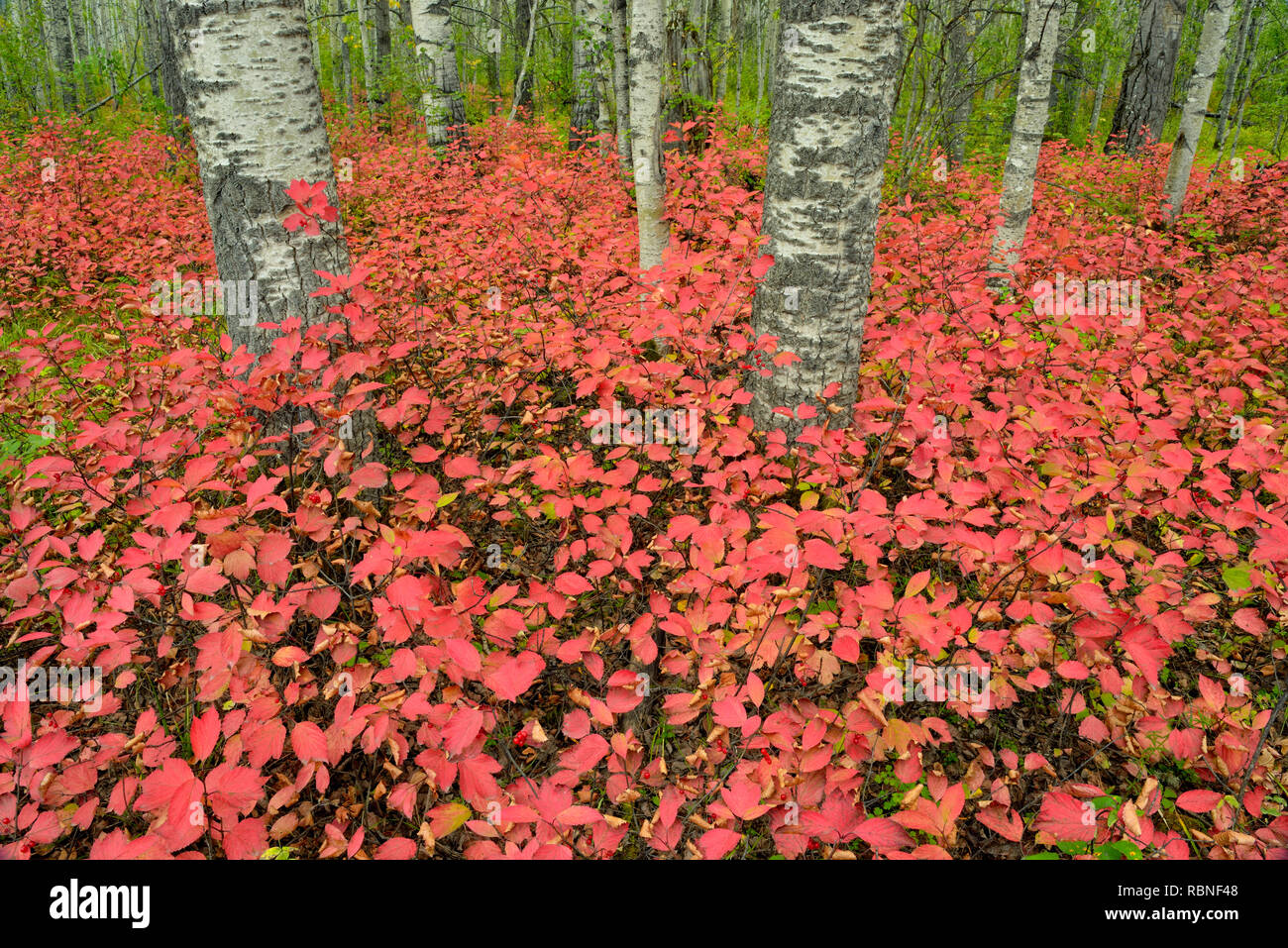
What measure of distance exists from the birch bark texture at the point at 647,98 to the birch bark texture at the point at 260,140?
1.94 metres

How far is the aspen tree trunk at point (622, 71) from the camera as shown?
5.11 m

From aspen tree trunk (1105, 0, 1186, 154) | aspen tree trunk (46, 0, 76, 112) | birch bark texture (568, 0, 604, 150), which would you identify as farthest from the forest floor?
aspen tree trunk (46, 0, 76, 112)

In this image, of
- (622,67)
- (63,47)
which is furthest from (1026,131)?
(63,47)

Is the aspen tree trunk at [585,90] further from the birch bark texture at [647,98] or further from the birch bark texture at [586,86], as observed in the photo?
the birch bark texture at [647,98]

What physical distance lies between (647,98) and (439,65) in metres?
5.75

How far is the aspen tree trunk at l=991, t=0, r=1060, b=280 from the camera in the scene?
4734 millimetres

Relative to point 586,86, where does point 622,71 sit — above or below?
below

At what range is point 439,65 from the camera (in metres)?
8.30

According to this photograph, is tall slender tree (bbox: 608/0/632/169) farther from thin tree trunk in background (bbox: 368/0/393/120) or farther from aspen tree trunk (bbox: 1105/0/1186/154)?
thin tree trunk in background (bbox: 368/0/393/120)

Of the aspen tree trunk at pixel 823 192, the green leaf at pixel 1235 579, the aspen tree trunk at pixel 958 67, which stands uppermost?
the aspen tree trunk at pixel 958 67

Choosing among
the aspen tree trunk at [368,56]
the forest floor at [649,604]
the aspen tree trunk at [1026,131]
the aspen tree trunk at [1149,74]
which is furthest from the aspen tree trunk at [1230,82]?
the aspen tree trunk at [368,56]

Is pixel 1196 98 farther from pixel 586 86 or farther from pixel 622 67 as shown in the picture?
pixel 586 86
